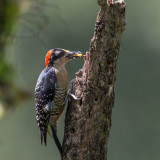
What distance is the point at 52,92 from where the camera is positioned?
24.1 feet

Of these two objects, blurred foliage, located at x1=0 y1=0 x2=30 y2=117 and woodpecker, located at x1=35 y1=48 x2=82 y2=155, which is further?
woodpecker, located at x1=35 y1=48 x2=82 y2=155

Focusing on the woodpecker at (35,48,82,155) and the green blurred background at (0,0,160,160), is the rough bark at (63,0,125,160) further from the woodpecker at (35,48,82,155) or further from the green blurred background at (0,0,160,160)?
the green blurred background at (0,0,160,160)

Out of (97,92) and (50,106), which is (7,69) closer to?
(97,92)

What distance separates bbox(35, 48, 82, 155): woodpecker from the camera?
7230 millimetres

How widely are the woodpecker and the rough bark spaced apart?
2.48 feet

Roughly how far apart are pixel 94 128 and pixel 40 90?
149cm

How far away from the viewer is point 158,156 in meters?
23.6

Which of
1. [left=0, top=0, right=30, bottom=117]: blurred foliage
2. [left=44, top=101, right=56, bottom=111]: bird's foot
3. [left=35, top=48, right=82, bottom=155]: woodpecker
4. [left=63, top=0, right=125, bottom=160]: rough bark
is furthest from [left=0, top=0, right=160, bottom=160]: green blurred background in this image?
[left=0, top=0, right=30, bottom=117]: blurred foliage

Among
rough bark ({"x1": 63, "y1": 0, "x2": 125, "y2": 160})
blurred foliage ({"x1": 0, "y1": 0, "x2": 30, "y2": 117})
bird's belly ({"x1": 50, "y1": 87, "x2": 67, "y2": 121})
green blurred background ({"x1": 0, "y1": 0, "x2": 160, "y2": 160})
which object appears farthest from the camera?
green blurred background ({"x1": 0, "y1": 0, "x2": 160, "y2": 160})

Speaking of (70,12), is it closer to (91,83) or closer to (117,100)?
(117,100)

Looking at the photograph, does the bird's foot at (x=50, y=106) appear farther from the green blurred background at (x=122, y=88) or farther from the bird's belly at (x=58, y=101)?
the green blurred background at (x=122, y=88)

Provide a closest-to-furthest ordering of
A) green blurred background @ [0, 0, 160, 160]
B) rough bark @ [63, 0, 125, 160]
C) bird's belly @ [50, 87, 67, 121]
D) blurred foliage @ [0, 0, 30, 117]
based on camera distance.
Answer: blurred foliage @ [0, 0, 30, 117], rough bark @ [63, 0, 125, 160], bird's belly @ [50, 87, 67, 121], green blurred background @ [0, 0, 160, 160]

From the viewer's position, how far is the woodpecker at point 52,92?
723cm

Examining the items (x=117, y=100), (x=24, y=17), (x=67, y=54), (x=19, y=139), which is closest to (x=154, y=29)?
(x=117, y=100)
